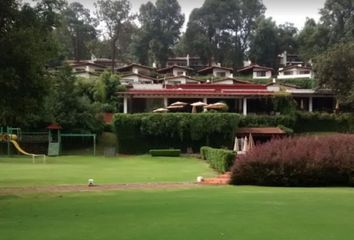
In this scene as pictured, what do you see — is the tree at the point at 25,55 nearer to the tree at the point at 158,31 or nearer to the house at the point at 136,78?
the house at the point at 136,78

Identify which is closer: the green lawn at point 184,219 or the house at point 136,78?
the green lawn at point 184,219

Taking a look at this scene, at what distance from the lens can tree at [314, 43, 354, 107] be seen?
5650cm

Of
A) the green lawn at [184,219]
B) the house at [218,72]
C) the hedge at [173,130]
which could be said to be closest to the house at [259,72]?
the house at [218,72]

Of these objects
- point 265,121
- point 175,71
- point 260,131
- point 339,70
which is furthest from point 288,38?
point 260,131

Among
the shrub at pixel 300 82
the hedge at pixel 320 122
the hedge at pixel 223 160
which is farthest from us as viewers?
the shrub at pixel 300 82

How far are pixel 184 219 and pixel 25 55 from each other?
8920 millimetres

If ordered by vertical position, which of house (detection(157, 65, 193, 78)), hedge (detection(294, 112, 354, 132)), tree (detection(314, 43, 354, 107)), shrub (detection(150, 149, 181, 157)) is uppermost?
house (detection(157, 65, 193, 78))

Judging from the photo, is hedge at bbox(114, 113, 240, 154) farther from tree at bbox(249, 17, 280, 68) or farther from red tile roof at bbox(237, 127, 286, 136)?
tree at bbox(249, 17, 280, 68)

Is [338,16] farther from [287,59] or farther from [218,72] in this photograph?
[218,72]

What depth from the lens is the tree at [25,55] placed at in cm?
1619

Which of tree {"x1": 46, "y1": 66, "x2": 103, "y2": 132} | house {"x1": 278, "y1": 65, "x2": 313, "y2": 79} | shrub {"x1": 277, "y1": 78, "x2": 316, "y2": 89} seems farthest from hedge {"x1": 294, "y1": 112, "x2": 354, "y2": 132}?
house {"x1": 278, "y1": 65, "x2": 313, "y2": 79}

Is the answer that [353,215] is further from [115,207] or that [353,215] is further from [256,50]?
[256,50]

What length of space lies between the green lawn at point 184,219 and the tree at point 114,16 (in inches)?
3088

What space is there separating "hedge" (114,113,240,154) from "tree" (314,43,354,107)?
1357cm
